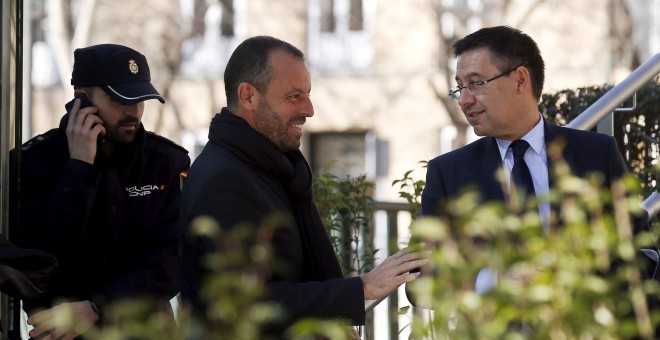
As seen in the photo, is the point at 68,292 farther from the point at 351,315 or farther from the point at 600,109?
the point at 600,109

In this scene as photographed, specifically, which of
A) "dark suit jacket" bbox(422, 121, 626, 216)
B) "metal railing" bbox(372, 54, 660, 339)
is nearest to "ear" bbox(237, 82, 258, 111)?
"dark suit jacket" bbox(422, 121, 626, 216)

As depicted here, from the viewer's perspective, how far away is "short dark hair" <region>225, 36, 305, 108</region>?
415cm

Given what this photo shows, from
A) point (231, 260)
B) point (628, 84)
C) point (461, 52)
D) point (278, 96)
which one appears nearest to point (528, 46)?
point (461, 52)

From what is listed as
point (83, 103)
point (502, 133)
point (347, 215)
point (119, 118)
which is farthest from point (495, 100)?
point (347, 215)

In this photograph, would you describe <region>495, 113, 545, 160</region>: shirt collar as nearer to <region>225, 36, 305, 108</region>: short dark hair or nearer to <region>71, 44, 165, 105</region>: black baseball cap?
<region>225, 36, 305, 108</region>: short dark hair

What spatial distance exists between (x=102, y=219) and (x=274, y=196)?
1.04 meters

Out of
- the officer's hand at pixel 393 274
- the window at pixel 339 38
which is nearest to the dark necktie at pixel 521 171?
the officer's hand at pixel 393 274

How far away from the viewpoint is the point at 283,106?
4121 millimetres

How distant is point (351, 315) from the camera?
387 cm

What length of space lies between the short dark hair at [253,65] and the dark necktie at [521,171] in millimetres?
Answer: 718

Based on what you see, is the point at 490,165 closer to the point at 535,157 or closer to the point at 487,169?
the point at 487,169

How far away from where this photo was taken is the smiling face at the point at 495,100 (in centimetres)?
427

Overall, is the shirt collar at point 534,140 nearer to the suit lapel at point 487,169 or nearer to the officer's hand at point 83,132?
the suit lapel at point 487,169

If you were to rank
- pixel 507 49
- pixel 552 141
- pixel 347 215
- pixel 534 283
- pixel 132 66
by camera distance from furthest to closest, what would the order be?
pixel 347 215 → pixel 132 66 → pixel 507 49 → pixel 552 141 → pixel 534 283
